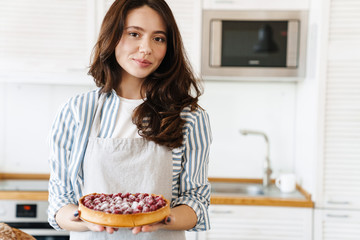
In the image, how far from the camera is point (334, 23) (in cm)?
227

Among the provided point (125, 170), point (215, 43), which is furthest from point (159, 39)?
point (215, 43)

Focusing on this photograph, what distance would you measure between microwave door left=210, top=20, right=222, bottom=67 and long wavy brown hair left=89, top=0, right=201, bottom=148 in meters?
1.27

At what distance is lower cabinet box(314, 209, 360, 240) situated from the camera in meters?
2.29

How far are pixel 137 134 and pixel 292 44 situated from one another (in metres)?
1.65

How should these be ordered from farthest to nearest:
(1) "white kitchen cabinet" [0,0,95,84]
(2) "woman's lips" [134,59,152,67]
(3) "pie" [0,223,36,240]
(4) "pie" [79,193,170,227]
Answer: (1) "white kitchen cabinet" [0,0,95,84] < (2) "woman's lips" [134,59,152,67] < (3) "pie" [0,223,36,240] < (4) "pie" [79,193,170,227]

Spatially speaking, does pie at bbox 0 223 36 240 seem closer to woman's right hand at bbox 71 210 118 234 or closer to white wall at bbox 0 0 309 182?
woman's right hand at bbox 71 210 118 234

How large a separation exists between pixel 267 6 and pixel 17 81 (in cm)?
177

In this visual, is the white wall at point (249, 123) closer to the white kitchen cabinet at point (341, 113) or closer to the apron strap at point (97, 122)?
the white kitchen cabinet at point (341, 113)

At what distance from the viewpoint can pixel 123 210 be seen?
92 centimetres

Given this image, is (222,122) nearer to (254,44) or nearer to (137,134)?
(254,44)

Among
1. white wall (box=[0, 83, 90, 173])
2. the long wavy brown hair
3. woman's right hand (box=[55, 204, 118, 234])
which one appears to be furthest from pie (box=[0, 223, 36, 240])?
white wall (box=[0, 83, 90, 173])

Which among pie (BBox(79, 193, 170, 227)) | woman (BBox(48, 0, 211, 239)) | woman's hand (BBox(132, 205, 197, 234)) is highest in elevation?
woman (BBox(48, 0, 211, 239))

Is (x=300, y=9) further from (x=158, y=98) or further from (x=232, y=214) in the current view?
(x=158, y=98)

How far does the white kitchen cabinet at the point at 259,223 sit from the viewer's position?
2318 millimetres
